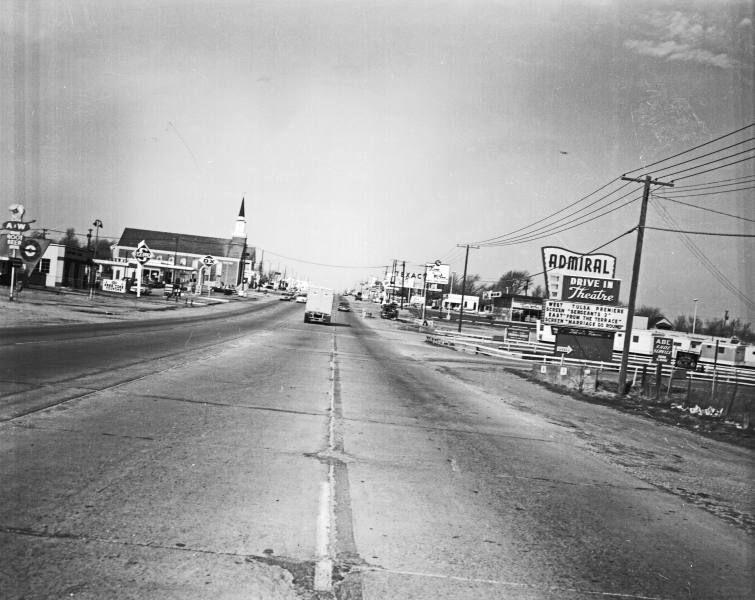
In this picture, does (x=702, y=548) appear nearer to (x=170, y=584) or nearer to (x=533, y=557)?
(x=533, y=557)

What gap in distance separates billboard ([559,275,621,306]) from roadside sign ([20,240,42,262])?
1031 inches

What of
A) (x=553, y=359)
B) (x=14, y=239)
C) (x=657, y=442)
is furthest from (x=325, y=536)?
(x=553, y=359)

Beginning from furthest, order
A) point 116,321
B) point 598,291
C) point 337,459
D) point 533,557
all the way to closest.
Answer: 1. point 598,291
2. point 116,321
3. point 337,459
4. point 533,557

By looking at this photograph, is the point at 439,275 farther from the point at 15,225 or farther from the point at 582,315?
the point at 15,225

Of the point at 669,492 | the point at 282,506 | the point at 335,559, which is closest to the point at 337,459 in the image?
the point at 282,506

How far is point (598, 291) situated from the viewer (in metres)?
29.9

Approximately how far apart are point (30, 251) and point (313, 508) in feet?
94.0

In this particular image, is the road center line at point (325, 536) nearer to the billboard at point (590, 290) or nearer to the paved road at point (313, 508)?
the paved road at point (313, 508)

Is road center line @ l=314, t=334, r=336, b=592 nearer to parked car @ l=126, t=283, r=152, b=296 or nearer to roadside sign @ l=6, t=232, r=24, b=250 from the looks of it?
roadside sign @ l=6, t=232, r=24, b=250

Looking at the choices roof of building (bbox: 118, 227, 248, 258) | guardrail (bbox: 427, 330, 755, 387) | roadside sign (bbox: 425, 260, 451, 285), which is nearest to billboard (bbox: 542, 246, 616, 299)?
guardrail (bbox: 427, 330, 755, 387)

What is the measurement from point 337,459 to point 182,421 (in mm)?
2626

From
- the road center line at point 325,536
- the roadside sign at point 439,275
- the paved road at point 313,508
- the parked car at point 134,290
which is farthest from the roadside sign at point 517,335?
the roadside sign at point 439,275

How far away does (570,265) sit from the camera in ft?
105

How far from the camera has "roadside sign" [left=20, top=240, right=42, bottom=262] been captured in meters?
28.6
